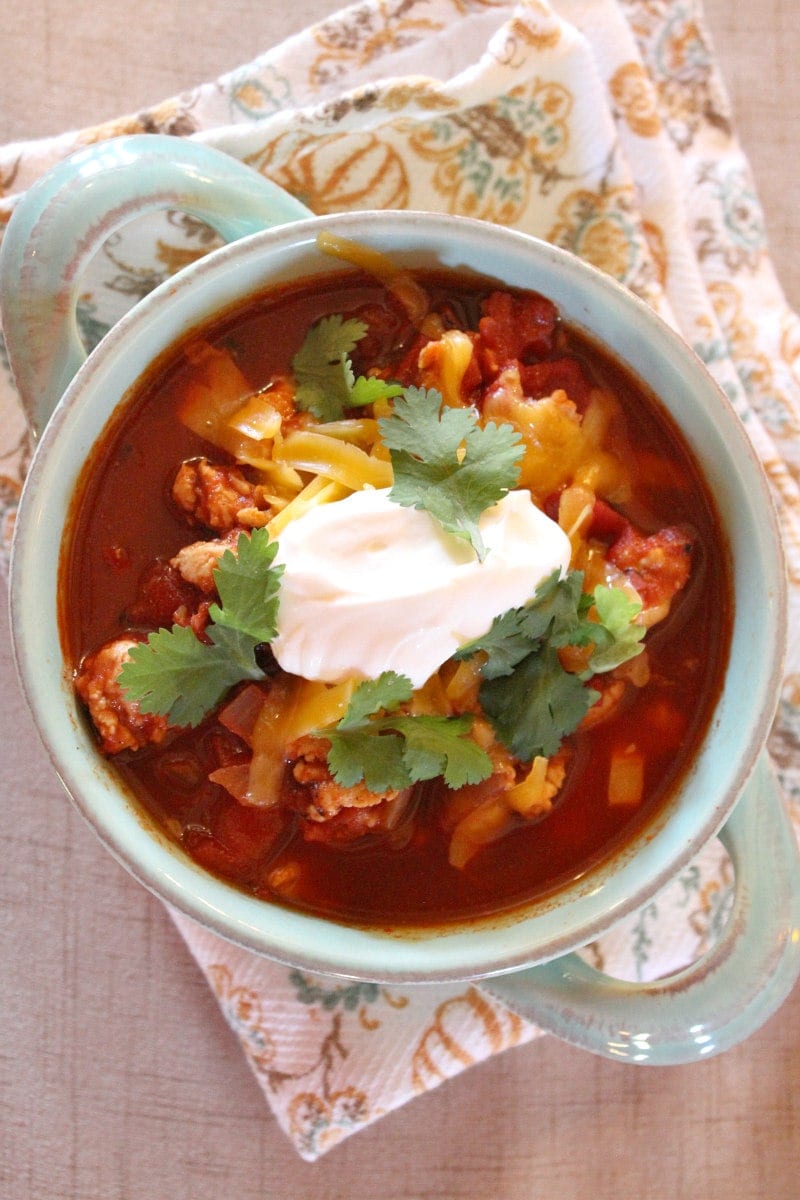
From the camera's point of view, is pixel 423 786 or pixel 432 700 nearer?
pixel 432 700

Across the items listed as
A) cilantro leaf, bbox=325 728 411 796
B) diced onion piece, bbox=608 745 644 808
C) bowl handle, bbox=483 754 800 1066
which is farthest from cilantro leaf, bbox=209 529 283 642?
bowl handle, bbox=483 754 800 1066

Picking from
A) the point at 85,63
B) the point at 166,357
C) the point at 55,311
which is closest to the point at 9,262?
the point at 55,311

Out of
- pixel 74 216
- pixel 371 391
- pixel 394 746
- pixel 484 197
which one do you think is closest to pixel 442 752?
pixel 394 746

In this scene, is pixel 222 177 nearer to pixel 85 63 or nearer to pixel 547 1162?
pixel 85 63

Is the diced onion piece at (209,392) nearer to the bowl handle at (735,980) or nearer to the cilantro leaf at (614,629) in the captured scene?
the cilantro leaf at (614,629)

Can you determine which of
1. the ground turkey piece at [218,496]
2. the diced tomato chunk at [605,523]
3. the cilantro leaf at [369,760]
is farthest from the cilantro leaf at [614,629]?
the ground turkey piece at [218,496]

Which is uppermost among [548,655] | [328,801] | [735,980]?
[548,655]

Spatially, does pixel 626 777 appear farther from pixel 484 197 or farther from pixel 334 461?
pixel 484 197
